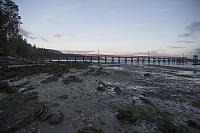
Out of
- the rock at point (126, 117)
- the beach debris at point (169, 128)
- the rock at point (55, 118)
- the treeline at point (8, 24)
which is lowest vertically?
the beach debris at point (169, 128)

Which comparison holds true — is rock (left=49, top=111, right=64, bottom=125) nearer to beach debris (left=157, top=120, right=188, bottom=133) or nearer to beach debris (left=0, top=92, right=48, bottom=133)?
beach debris (left=0, top=92, right=48, bottom=133)

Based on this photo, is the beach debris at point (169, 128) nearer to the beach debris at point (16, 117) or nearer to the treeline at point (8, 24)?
the beach debris at point (16, 117)

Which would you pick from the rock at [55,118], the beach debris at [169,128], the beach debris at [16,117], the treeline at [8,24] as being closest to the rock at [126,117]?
the beach debris at [169,128]

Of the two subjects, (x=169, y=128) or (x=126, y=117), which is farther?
(x=126, y=117)

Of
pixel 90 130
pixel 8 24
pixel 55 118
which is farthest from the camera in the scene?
pixel 8 24

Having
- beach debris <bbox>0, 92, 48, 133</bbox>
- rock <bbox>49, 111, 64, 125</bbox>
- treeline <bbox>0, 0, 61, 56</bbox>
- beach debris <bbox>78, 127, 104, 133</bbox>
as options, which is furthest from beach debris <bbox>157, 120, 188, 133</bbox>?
treeline <bbox>0, 0, 61, 56</bbox>

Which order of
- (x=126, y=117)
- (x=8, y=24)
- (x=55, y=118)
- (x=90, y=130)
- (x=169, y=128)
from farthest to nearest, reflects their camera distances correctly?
(x=8, y=24) < (x=126, y=117) < (x=55, y=118) < (x=169, y=128) < (x=90, y=130)

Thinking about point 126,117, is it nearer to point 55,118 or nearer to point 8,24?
point 55,118

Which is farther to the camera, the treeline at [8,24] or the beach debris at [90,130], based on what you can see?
the treeline at [8,24]

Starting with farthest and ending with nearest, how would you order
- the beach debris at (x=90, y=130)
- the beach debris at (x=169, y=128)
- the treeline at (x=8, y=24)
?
the treeline at (x=8, y=24) < the beach debris at (x=169, y=128) < the beach debris at (x=90, y=130)

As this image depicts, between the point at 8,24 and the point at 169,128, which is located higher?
the point at 8,24

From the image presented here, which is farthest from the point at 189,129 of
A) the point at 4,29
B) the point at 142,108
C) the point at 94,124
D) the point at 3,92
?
the point at 4,29

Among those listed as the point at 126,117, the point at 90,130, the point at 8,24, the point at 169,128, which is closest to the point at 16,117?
the point at 90,130

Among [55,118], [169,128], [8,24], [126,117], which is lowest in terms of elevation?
[169,128]
